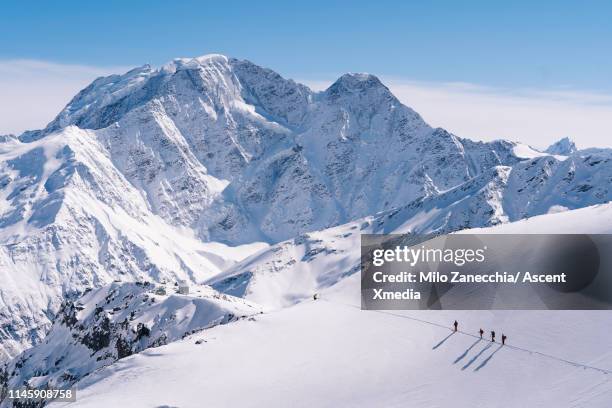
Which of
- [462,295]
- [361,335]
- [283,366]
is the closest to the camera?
[283,366]

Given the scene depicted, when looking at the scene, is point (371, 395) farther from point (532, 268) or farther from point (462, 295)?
point (532, 268)

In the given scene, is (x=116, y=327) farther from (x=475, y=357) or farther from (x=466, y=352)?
(x=475, y=357)

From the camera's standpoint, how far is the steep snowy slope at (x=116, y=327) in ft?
521

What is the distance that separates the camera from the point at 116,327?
557 ft

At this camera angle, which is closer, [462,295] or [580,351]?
[580,351]

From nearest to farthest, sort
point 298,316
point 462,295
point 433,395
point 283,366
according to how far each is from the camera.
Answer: point 433,395 → point 283,366 → point 462,295 → point 298,316

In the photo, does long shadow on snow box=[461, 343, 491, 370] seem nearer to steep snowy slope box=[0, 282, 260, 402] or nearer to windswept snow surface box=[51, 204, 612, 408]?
windswept snow surface box=[51, 204, 612, 408]

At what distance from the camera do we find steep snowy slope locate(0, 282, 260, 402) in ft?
521

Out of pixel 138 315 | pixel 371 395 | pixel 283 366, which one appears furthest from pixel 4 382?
pixel 371 395

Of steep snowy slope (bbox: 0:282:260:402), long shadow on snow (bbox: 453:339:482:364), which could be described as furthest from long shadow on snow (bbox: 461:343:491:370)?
steep snowy slope (bbox: 0:282:260:402)

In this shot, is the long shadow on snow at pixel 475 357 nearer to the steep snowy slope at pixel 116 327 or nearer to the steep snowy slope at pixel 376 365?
the steep snowy slope at pixel 376 365

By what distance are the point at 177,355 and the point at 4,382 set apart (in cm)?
12437

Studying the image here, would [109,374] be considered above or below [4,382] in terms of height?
above

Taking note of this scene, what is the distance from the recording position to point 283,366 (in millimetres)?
73062
